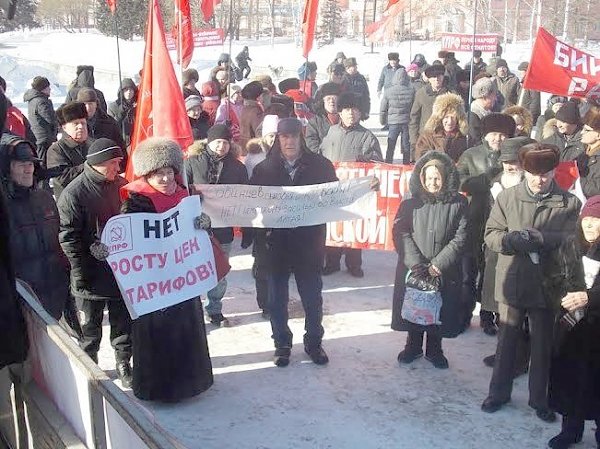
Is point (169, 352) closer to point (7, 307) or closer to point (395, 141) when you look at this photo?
point (7, 307)

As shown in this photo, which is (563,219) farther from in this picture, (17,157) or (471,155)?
(17,157)

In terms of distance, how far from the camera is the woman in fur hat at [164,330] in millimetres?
4609

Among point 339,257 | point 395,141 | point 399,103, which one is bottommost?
point 339,257

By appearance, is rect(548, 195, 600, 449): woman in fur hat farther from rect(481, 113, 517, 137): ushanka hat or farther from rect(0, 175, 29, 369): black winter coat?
rect(0, 175, 29, 369): black winter coat

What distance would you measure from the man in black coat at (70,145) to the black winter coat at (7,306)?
4008 mm

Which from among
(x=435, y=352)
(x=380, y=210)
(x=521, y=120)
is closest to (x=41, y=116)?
(x=380, y=210)

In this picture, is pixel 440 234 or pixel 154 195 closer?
pixel 154 195

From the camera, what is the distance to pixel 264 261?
5605 millimetres

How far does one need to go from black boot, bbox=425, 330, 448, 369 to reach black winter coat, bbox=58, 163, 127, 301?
2.30m

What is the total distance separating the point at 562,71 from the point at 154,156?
4875mm

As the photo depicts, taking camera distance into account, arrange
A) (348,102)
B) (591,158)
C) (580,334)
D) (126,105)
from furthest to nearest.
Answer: (126,105), (348,102), (591,158), (580,334)

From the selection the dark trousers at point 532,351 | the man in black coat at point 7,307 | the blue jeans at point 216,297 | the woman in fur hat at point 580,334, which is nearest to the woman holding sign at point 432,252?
the dark trousers at point 532,351

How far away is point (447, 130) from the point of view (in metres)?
6.66

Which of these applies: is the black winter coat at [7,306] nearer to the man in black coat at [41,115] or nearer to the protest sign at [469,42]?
the man in black coat at [41,115]
